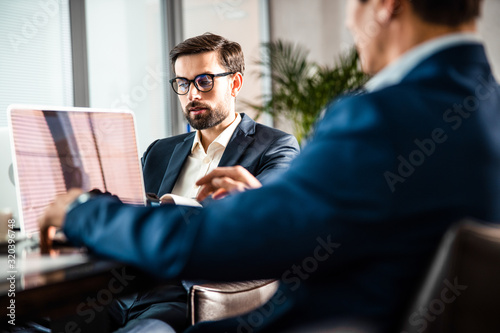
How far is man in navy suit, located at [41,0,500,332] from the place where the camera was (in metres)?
0.69

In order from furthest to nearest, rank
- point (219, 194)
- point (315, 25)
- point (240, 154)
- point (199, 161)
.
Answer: point (315, 25) < point (199, 161) < point (240, 154) < point (219, 194)

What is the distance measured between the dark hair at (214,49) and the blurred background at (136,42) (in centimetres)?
127

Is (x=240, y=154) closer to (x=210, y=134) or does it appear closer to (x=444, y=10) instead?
(x=210, y=134)

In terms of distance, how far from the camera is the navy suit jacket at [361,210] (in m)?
0.69

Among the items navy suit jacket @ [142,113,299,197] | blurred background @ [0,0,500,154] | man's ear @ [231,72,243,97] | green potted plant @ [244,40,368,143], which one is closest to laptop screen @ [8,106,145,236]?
navy suit jacket @ [142,113,299,197]

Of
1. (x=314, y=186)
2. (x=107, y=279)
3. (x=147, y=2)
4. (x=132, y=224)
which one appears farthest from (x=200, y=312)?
(x=147, y=2)

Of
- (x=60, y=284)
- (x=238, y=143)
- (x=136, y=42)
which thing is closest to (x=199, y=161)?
(x=238, y=143)

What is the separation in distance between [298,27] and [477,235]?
17.7 feet

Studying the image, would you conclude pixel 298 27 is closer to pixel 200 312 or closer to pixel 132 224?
pixel 200 312

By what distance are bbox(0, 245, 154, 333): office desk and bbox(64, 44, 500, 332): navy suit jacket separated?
0.46 ft

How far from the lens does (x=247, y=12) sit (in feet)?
18.6

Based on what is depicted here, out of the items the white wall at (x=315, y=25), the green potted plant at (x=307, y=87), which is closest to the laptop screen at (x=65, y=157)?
the green potted plant at (x=307, y=87)

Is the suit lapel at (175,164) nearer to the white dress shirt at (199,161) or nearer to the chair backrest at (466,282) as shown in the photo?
the white dress shirt at (199,161)

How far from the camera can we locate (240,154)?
2205mm
